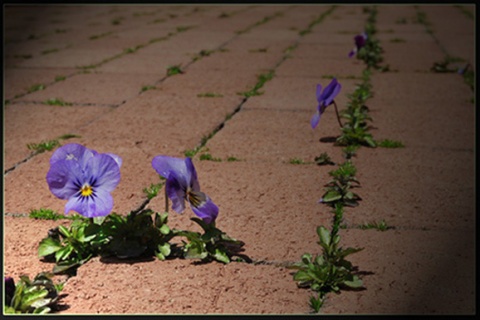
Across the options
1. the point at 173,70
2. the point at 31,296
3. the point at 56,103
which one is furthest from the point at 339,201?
the point at 173,70

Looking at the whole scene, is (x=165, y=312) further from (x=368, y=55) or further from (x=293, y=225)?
(x=368, y=55)

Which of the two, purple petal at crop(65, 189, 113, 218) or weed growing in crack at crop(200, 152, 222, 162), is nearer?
purple petal at crop(65, 189, 113, 218)

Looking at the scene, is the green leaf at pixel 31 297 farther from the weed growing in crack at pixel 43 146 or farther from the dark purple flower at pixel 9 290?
the weed growing in crack at pixel 43 146

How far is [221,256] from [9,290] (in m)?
0.52

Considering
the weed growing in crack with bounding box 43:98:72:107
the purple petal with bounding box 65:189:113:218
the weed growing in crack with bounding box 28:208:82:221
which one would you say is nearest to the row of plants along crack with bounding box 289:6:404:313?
the purple petal with bounding box 65:189:113:218

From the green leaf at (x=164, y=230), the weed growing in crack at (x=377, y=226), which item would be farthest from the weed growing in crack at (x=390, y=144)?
the green leaf at (x=164, y=230)

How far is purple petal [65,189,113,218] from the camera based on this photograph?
191cm

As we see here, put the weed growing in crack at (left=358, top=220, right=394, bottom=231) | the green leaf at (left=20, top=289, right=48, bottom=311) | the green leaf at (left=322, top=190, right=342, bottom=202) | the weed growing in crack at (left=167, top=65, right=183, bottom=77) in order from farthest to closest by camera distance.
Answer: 1. the weed growing in crack at (left=167, top=65, right=183, bottom=77)
2. the green leaf at (left=322, top=190, right=342, bottom=202)
3. the weed growing in crack at (left=358, top=220, right=394, bottom=231)
4. the green leaf at (left=20, top=289, right=48, bottom=311)

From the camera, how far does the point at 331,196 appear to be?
2455 millimetres

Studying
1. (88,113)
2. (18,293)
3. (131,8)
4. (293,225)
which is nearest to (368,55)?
(88,113)

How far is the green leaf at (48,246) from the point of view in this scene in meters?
1.97

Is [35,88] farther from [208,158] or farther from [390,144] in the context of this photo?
[390,144]

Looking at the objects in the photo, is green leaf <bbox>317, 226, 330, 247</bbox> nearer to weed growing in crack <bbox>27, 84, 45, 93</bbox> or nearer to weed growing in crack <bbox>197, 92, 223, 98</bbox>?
weed growing in crack <bbox>197, 92, 223, 98</bbox>

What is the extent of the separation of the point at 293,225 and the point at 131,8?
26.0 ft
